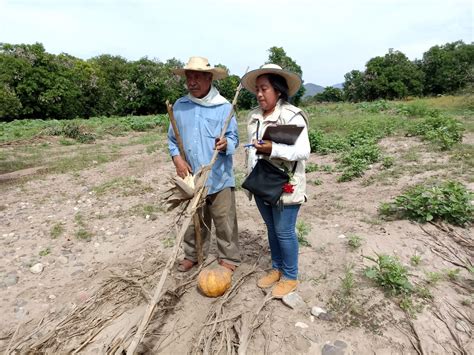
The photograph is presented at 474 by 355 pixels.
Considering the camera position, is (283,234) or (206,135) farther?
(206,135)

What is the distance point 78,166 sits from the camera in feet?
27.5

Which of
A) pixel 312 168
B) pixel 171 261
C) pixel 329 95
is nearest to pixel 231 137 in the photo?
pixel 171 261

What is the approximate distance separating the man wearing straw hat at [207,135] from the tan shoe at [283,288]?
2.08 ft

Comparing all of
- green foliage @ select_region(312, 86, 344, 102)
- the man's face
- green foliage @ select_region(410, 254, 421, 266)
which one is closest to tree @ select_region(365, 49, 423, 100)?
green foliage @ select_region(312, 86, 344, 102)

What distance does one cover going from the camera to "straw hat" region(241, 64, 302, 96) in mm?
2432

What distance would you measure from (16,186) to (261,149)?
6.17 metres

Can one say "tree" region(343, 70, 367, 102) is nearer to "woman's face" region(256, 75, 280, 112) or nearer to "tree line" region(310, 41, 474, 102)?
"tree line" region(310, 41, 474, 102)

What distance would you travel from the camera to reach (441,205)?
3734 mm

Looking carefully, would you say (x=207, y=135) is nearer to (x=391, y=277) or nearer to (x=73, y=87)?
(x=391, y=277)

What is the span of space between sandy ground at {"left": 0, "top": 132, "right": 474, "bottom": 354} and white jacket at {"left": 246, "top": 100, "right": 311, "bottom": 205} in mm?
922

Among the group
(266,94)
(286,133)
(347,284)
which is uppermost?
(266,94)

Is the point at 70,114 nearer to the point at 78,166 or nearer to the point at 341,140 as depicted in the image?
the point at 78,166

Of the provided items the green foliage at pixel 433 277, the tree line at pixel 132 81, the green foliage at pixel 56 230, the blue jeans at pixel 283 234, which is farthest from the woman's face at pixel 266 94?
the tree line at pixel 132 81

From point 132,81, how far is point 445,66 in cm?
3506
